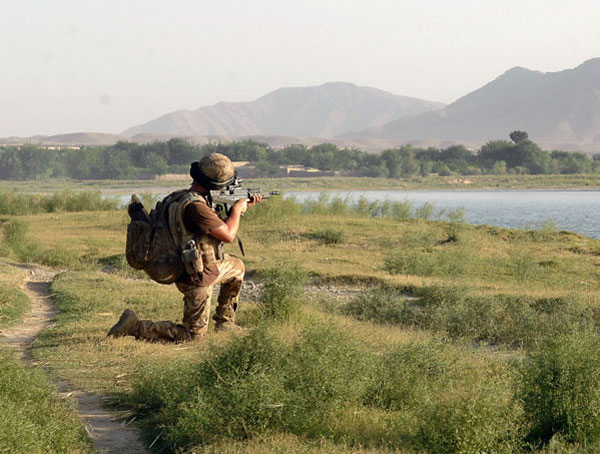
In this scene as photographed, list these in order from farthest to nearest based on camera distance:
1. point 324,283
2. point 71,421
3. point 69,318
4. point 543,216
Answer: point 543,216, point 324,283, point 69,318, point 71,421

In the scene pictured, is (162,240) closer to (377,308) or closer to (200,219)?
(200,219)

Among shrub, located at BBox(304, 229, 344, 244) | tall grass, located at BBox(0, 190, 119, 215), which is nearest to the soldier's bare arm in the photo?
shrub, located at BBox(304, 229, 344, 244)

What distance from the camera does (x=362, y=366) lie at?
5855mm

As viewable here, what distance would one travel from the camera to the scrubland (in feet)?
16.7

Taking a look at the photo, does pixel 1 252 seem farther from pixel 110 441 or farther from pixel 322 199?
pixel 322 199

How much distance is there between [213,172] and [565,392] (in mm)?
3905

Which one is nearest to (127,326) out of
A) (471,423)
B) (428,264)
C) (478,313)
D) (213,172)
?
(213,172)

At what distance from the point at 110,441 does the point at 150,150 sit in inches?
3832

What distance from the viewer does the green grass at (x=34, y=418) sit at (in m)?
4.56

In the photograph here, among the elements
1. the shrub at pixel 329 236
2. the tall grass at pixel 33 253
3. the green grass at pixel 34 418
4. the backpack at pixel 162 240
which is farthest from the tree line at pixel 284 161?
the green grass at pixel 34 418

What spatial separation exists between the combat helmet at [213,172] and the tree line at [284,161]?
8389 centimetres

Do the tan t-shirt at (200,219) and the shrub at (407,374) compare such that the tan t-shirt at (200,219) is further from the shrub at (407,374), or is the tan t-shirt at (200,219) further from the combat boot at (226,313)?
the shrub at (407,374)

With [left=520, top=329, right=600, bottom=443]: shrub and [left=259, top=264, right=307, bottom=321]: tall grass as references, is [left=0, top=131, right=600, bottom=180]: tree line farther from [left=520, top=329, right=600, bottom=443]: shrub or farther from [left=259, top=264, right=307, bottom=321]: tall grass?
[left=520, top=329, right=600, bottom=443]: shrub

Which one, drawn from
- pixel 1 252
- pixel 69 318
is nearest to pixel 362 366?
pixel 69 318
